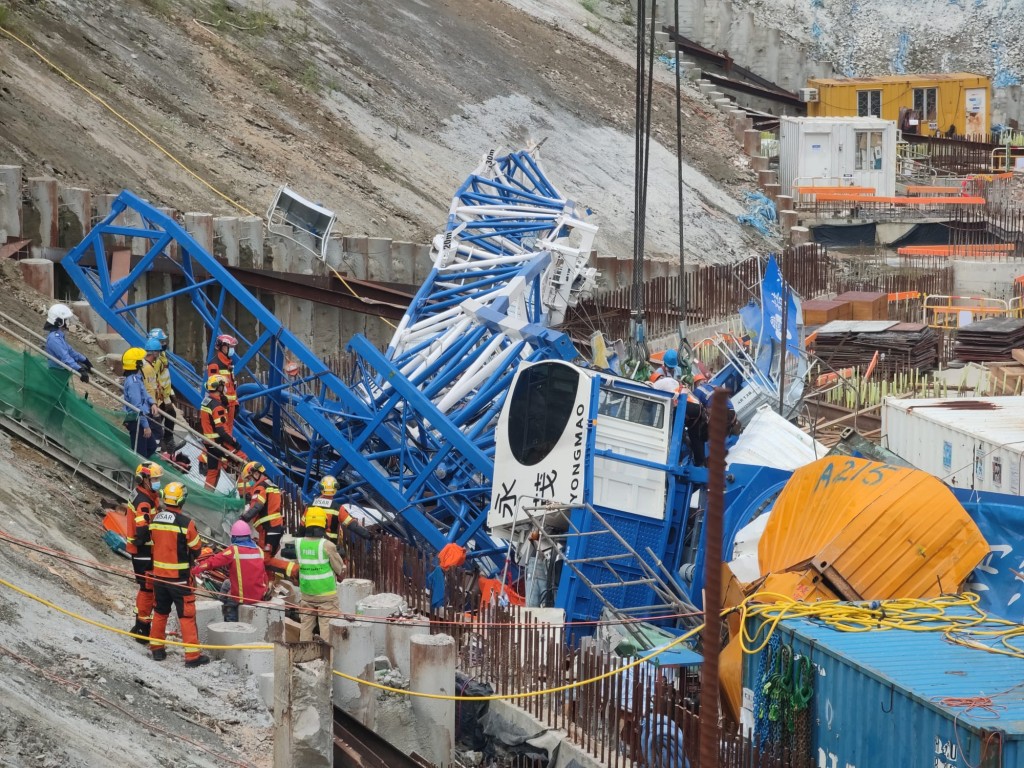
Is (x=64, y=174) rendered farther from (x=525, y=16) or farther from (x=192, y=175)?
(x=525, y=16)

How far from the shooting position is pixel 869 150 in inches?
1791

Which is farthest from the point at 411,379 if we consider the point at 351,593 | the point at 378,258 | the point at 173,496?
the point at 378,258

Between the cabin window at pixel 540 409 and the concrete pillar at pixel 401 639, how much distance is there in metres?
3.10

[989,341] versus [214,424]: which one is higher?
[989,341]

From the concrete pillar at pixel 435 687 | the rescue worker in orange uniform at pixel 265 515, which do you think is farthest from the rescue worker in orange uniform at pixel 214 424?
the concrete pillar at pixel 435 687

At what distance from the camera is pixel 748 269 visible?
3431 centimetres

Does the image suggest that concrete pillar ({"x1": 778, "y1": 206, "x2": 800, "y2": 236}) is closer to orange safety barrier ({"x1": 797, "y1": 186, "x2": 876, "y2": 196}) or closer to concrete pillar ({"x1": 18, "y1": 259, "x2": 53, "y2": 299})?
orange safety barrier ({"x1": 797, "y1": 186, "x2": 876, "y2": 196})

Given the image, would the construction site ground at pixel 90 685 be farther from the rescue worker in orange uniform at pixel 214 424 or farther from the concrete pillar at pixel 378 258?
the concrete pillar at pixel 378 258

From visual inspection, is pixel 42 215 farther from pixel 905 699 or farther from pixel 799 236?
pixel 799 236

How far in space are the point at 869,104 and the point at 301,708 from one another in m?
42.2

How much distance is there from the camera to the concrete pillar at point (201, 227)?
85.4 ft

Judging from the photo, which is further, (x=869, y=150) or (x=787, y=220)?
(x=869, y=150)

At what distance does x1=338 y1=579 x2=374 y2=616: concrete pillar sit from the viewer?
15922 millimetres

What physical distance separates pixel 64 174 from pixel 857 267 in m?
20.4
